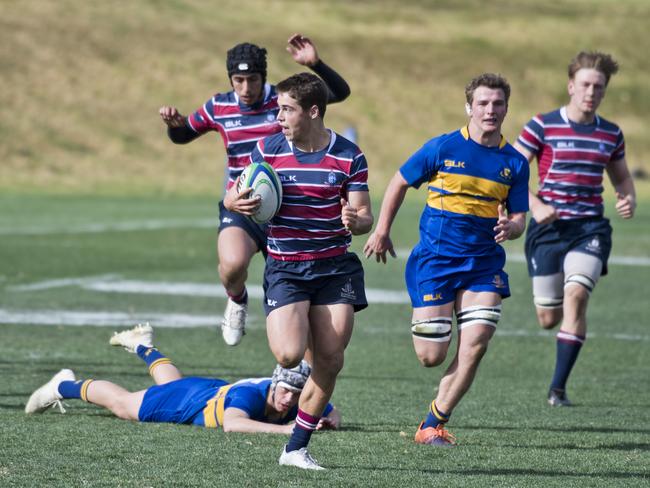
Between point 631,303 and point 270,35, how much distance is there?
148 ft

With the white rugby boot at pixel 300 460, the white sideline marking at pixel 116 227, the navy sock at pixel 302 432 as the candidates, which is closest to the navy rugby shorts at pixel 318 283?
the navy sock at pixel 302 432

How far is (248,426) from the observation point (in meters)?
7.28

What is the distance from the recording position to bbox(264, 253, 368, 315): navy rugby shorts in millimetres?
6461

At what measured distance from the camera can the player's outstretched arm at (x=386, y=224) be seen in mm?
6797

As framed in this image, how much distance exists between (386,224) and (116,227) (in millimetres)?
18053

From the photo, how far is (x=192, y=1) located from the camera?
63688 mm

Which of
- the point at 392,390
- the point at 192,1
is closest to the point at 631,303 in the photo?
the point at 392,390

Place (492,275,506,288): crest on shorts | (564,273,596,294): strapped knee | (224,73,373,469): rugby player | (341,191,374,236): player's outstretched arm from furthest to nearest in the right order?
(564,273,596,294): strapped knee
(492,275,506,288): crest on shorts
(224,73,373,469): rugby player
(341,191,374,236): player's outstretched arm

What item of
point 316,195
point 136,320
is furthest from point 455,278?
point 136,320

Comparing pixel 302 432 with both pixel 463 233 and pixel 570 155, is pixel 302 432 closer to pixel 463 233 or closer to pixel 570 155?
pixel 463 233

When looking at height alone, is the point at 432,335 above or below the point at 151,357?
above

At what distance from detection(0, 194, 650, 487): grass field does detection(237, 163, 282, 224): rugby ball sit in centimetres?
124

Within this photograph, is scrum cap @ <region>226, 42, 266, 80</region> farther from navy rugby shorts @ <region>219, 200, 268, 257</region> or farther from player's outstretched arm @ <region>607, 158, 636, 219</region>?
player's outstretched arm @ <region>607, 158, 636, 219</region>

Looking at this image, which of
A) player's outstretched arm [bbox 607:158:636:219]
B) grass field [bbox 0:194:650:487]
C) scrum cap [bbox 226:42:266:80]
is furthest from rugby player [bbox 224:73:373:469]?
player's outstretched arm [bbox 607:158:636:219]
